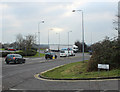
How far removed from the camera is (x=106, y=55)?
14.1 meters

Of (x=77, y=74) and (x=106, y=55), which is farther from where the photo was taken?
(x=106, y=55)

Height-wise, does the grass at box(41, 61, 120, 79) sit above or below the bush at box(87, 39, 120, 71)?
below

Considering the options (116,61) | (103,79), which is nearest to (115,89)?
(103,79)

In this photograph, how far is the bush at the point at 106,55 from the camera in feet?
Result: 44.5

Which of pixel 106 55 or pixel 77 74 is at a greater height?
pixel 106 55

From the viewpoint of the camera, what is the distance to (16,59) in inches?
953

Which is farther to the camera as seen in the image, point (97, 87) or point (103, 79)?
point (103, 79)

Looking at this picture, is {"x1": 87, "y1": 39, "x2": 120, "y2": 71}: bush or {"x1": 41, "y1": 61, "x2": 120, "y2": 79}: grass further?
{"x1": 87, "y1": 39, "x2": 120, "y2": 71}: bush

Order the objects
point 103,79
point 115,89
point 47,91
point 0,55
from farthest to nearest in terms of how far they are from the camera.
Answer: point 0,55, point 103,79, point 47,91, point 115,89

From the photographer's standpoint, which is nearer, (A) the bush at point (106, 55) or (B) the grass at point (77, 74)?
(B) the grass at point (77, 74)

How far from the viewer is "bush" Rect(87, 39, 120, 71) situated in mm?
13555

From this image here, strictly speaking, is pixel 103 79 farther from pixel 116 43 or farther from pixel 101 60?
pixel 116 43

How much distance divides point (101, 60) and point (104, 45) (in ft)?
6.28

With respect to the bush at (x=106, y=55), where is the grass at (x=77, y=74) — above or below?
below
